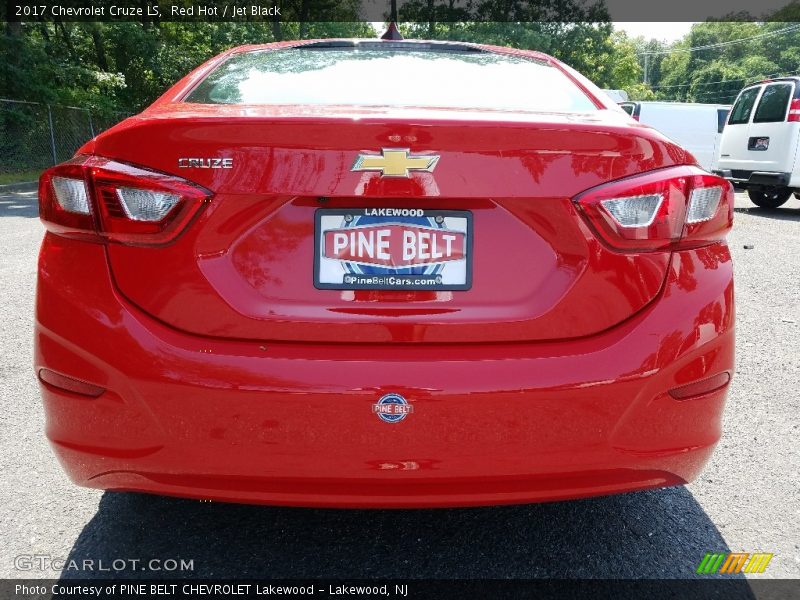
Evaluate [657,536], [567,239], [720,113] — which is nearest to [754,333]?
[657,536]

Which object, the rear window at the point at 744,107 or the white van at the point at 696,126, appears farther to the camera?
the white van at the point at 696,126

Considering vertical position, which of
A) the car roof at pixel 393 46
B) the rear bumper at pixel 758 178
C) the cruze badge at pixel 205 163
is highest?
the car roof at pixel 393 46

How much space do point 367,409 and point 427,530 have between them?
Answer: 840 mm

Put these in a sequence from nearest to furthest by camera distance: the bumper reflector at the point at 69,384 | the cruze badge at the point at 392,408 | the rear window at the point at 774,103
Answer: the cruze badge at the point at 392,408 < the bumper reflector at the point at 69,384 < the rear window at the point at 774,103

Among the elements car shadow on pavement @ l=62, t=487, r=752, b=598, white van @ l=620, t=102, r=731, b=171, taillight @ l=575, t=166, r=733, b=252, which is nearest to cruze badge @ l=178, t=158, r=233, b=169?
taillight @ l=575, t=166, r=733, b=252

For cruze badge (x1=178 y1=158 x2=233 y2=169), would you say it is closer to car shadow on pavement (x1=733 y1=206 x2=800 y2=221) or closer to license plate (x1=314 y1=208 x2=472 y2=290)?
license plate (x1=314 y1=208 x2=472 y2=290)

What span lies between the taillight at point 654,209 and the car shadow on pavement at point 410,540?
3.29ft

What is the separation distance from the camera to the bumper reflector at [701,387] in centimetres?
178

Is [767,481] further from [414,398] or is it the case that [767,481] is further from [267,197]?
[267,197]

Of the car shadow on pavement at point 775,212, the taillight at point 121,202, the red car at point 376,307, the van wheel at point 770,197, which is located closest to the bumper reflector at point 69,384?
the red car at point 376,307

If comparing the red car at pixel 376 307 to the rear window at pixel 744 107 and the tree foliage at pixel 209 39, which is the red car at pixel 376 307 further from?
the tree foliage at pixel 209 39

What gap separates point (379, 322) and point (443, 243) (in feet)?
0.80

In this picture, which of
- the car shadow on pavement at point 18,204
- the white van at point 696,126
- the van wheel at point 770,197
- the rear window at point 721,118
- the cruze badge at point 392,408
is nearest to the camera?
the cruze badge at point 392,408

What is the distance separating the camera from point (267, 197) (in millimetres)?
1688
